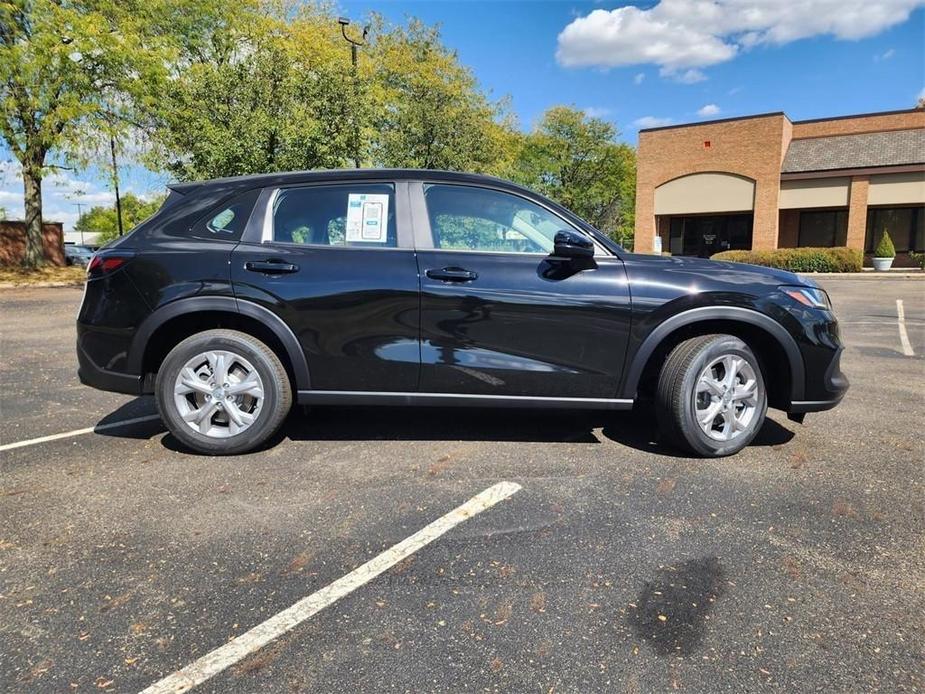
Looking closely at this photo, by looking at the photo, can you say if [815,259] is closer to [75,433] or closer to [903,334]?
[903,334]

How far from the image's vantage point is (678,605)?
2412 mm

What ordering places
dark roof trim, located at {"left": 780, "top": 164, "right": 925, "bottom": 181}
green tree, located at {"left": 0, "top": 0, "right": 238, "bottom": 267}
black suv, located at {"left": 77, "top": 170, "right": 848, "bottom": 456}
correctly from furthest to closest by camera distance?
1. dark roof trim, located at {"left": 780, "top": 164, "right": 925, "bottom": 181}
2. green tree, located at {"left": 0, "top": 0, "right": 238, "bottom": 267}
3. black suv, located at {"left": 77, "top": 170, "right": 848, "bottom": 456}

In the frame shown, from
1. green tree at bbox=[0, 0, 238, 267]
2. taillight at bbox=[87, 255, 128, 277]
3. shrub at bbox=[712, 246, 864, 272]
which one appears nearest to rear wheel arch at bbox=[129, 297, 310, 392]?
taillight at bbox=[87, 255, 128, 277]

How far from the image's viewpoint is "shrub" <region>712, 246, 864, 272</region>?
26719 mm

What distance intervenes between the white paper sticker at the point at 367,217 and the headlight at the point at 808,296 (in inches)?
101

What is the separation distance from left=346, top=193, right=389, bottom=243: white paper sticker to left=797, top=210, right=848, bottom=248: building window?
110ft

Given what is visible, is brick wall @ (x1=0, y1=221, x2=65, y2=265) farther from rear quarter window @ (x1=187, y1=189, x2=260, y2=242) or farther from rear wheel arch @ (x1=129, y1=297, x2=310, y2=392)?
rear quarter window @ (x1=187, y1=189, x2=260, y2=242)

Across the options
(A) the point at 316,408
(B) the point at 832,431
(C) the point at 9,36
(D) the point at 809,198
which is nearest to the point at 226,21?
(C) the point at 9,36

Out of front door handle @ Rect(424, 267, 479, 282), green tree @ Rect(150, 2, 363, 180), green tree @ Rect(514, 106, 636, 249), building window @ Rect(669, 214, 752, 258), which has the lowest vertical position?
front door handle @ Rect(424, 267, 479, 282)

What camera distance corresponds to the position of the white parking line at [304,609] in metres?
2.02

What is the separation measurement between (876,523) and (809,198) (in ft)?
107

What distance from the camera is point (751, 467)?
387cm

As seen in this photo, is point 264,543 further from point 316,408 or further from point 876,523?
point 876,523

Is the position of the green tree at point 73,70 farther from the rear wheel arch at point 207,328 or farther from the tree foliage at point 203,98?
the rear wheel arch at point 207,328
